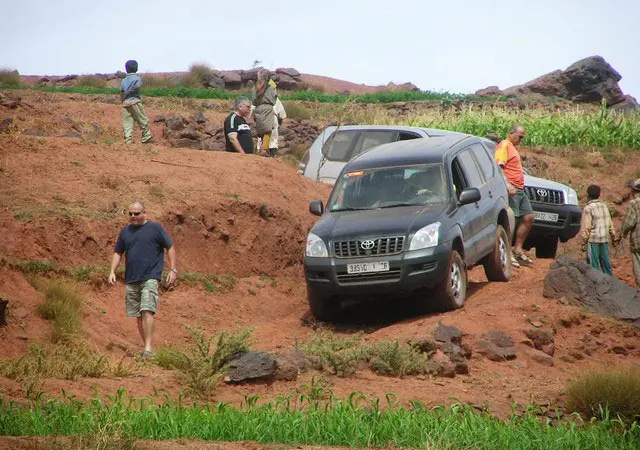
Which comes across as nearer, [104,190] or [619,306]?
[619,306]

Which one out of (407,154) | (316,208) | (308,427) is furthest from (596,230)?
(308,427)

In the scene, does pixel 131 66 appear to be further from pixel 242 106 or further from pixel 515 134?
pixel 515 134

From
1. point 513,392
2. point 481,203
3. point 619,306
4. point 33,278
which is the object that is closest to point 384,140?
point 481,203

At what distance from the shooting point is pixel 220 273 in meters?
19.4

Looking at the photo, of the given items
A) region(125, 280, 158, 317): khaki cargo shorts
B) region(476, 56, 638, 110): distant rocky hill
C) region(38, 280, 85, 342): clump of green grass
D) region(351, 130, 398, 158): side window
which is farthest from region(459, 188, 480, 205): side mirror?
region(476, 56, 638, 110): distant rocky hill

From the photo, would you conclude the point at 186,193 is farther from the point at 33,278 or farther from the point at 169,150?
the point at 33,278

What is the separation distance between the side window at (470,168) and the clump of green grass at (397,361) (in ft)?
15.3

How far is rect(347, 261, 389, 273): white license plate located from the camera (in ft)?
49.8

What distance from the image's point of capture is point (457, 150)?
1730 cm

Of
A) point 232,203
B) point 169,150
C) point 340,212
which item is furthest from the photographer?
point 169,150

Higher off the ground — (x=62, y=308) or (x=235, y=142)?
(x=235, y=142)

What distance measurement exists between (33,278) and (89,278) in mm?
1043

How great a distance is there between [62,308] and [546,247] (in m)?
10.5

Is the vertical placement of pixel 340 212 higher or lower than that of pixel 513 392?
higher
